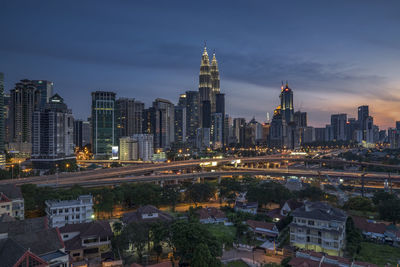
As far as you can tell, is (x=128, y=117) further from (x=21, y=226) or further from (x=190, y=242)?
(x=190, y=242)

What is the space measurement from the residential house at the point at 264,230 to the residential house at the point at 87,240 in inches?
645

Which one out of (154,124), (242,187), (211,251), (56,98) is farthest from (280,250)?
(154,124)

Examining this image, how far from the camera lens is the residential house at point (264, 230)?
33625 millimetres

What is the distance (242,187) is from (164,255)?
3403cm

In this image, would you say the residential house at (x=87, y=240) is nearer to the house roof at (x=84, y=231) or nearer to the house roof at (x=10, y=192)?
the house roof at (x=84, y=231)

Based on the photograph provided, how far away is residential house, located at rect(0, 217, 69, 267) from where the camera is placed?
18.2 m

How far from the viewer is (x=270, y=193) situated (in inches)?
1859

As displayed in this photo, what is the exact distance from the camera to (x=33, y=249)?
19781mm

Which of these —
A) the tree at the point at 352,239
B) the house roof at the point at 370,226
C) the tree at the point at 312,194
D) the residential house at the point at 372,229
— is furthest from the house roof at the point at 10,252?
the tree at the point at 312,194

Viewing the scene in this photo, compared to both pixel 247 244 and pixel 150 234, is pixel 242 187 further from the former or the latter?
pixel 150 234

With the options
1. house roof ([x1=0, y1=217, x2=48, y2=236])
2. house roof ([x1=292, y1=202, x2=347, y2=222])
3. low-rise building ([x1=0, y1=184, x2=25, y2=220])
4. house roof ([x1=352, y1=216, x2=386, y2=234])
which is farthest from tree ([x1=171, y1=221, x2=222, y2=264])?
→ low-rise building ([x1=0, y1=184, x2=25, y2=220])

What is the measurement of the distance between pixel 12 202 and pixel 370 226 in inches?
1691

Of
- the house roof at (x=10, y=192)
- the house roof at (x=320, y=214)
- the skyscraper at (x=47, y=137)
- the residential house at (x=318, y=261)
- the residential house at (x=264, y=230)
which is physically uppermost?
the skyscraper at (x=47, y=137)

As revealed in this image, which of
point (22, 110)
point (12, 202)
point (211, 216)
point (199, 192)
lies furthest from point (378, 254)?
point (22, 110)
